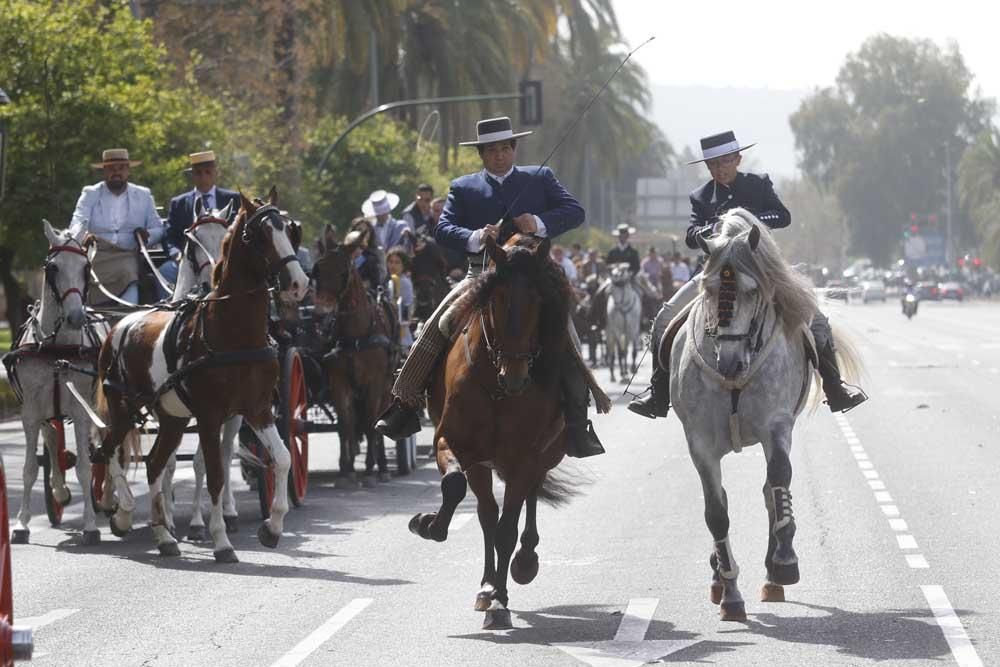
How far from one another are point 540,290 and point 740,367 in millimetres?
1201

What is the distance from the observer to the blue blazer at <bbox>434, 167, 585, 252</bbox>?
11.5 meters

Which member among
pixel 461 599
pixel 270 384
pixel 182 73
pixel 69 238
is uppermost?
pixel 182 73

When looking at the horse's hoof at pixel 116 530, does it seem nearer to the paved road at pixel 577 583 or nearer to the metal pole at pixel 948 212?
the paved road at pixel 577 583

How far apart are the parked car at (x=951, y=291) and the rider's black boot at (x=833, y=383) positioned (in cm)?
11398

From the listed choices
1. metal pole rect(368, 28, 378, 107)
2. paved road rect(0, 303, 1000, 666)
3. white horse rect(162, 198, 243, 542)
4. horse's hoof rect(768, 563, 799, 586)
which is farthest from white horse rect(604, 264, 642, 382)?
horse's hoof rect(768, 563, 799, 586)

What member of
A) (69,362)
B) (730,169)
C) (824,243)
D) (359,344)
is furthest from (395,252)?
(824,243)

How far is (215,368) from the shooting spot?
1314 centimetres

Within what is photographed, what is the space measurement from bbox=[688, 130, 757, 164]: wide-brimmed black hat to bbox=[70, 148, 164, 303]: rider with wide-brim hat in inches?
206

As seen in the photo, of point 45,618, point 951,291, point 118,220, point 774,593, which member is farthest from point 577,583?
point 951,291

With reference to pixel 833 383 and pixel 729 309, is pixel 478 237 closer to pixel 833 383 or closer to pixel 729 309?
pixel 729 309

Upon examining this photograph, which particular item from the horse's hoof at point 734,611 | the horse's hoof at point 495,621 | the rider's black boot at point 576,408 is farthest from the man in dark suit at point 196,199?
the horse's hoof at point 734,611

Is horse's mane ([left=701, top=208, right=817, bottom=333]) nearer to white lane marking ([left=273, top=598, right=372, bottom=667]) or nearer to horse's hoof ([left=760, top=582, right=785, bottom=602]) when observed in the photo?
horse's hoof ([left=760, top=582, right=785, bottom=602])

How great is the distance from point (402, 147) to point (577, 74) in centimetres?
2779

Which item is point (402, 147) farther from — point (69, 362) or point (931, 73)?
point (931, 73)
